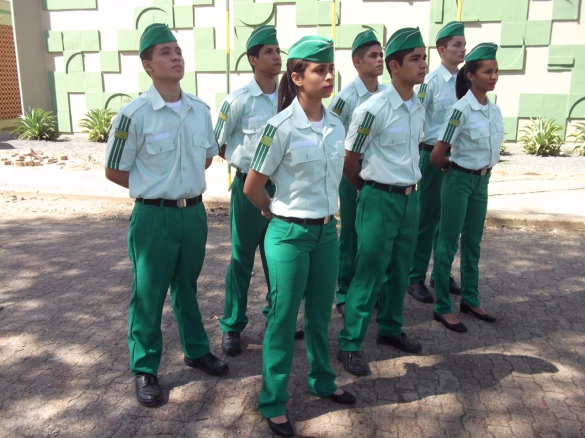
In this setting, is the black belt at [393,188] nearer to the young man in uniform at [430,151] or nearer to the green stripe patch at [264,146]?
the green stripe patch at [264,146]

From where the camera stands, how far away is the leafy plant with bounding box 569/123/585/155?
1123 cm

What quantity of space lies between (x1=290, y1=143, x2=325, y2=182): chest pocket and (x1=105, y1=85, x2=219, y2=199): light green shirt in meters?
0.73

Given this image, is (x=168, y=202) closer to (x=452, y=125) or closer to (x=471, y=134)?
(x=452, y=125)

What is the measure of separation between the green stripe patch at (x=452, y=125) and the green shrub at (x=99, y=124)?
10.4 metres

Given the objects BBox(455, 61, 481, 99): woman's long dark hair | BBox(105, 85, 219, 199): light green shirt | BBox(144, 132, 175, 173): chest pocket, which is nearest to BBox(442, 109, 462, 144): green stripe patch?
BBox(455, 61, 481, 99): woman's long dark hair

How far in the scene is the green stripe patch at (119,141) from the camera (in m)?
3.31

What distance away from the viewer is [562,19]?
1109cm

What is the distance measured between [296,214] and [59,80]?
1275 centimetres

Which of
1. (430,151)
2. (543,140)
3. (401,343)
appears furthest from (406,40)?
(543,140)

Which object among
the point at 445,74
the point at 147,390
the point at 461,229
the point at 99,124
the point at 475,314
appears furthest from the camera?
the point at 99,124

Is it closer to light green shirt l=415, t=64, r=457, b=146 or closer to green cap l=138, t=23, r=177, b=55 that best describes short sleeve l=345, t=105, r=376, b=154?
green cap l=138, t=23, r=177, b=55

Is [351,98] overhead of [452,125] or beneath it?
overhead

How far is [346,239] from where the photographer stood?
4.79 meters

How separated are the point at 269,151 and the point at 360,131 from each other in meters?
0.98
